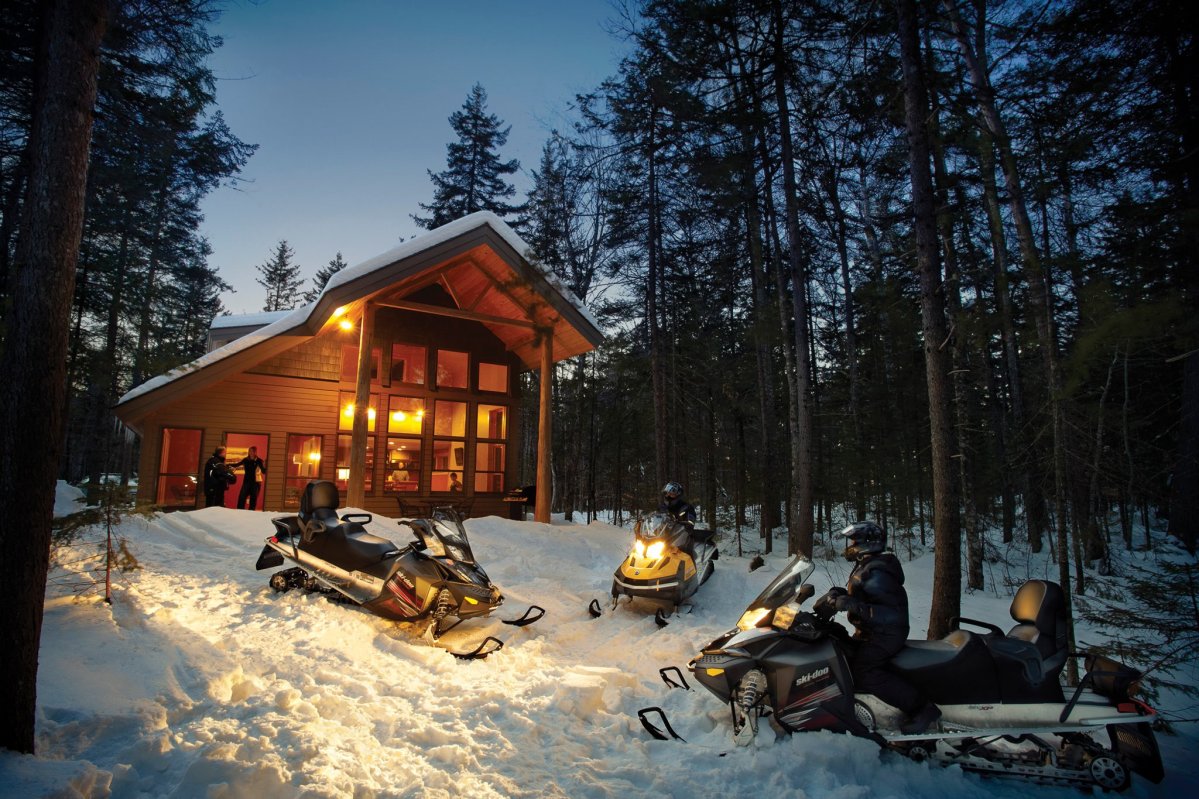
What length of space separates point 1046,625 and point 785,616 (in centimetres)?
143

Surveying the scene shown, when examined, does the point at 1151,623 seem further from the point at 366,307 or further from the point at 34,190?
the point at 366,307

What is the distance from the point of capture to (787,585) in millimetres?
3744

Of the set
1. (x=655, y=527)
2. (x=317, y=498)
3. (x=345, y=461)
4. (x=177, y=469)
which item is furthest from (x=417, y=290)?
(x=655, y=527)

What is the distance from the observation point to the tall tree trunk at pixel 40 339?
→ 8.47ft

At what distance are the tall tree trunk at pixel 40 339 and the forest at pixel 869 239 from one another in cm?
19

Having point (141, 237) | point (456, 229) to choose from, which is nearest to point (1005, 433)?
point (456, 229)

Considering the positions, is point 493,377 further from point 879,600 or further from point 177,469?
point 879,600

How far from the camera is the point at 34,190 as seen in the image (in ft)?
9.64

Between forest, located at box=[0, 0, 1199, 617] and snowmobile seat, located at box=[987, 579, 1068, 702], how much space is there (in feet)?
6.69

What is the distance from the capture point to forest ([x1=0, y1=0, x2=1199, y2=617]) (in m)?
5.67

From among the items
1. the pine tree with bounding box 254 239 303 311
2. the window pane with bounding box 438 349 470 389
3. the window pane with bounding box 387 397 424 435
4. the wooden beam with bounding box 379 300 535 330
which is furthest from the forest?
the pine tree with bounding box 254 239 303 311

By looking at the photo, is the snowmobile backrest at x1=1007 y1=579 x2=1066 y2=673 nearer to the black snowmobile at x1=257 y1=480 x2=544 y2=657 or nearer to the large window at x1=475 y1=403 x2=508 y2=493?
the black snowmobile at x1=257 y1=480 x2=544 y2=657

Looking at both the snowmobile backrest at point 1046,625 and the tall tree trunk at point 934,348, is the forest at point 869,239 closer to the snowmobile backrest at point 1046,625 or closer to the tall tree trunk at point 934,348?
the tall tree trunk at point 934,348

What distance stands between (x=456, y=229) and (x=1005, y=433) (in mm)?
12366
